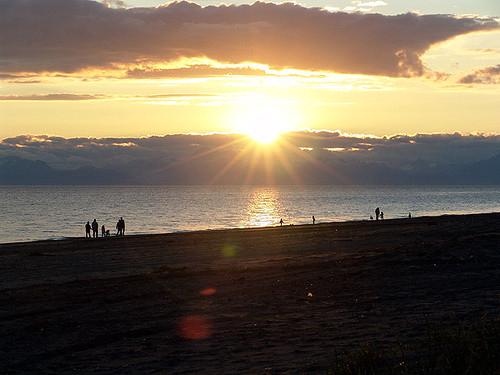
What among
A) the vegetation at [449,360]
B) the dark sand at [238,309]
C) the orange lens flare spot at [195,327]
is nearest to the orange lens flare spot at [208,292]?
the dark sand at [238,309]

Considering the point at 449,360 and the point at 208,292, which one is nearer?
the point at 449,360

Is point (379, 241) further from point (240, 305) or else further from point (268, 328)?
point (268, 328)

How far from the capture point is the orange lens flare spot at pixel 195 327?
1664 cm

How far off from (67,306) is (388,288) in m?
9.65

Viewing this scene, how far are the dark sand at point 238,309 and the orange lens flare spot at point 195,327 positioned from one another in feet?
0.17

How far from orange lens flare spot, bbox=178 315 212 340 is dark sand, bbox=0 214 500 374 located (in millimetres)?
50

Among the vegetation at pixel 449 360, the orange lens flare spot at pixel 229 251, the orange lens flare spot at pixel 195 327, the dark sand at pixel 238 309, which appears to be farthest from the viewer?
the orange lens flare spot at pixel 229 251

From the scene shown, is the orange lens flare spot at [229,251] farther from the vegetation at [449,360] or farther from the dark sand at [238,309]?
the vegetation at [449,360]

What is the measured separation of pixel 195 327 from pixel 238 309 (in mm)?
2384

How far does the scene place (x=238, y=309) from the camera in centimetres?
1977

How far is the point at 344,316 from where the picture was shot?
58.0 ft

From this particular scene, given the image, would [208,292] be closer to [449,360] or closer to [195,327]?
[195,327]

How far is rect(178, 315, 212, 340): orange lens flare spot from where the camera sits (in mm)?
16641

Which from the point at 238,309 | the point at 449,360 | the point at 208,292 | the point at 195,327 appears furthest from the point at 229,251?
the point at 449,360
